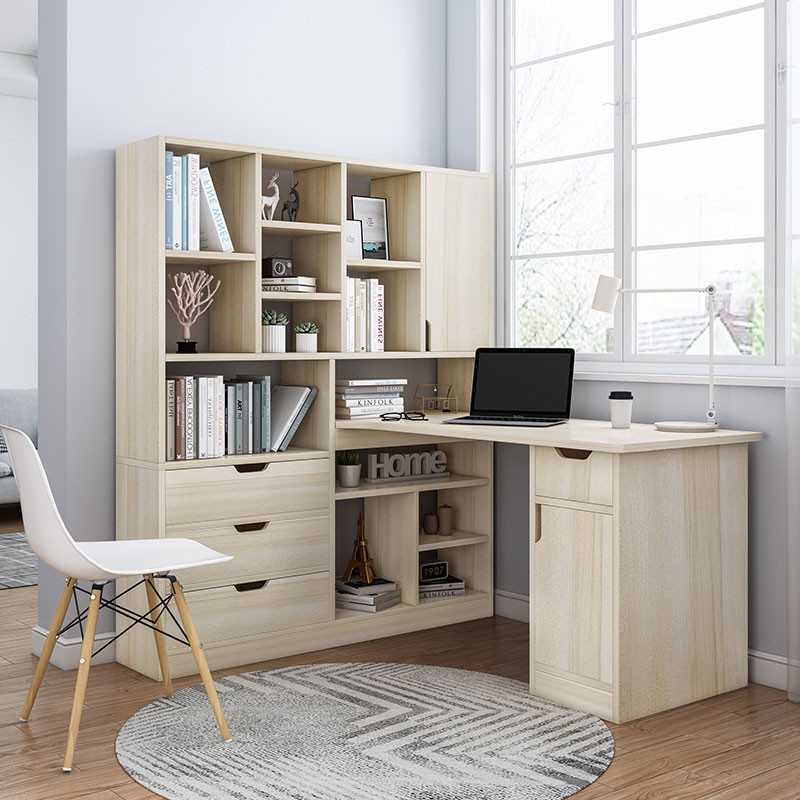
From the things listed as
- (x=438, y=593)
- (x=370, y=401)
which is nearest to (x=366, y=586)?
(x=438, y=593)

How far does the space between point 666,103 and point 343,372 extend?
150 centimetres

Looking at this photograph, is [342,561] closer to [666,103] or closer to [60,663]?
[60,663]

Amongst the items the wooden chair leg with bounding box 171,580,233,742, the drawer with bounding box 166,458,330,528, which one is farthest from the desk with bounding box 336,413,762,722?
the wooden chair leg with bounding box 171,580,233,742

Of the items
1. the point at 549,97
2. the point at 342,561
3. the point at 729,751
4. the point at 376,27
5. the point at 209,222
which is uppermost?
the point at 376,27

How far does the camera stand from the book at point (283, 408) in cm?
368

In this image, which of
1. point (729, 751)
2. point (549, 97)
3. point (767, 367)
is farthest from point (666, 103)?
point (729, 751)

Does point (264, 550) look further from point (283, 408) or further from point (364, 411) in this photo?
point (364, 411)

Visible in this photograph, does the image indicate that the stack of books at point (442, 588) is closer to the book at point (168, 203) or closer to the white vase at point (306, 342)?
the white vase at point (306, 342)

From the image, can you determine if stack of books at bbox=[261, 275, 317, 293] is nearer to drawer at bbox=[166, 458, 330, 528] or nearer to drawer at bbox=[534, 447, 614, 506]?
drawer at bbox=[166, 458, 330, 528]

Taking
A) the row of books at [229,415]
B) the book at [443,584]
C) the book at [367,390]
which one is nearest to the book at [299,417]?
the row of books at [229,415]

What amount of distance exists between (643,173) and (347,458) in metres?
1.43

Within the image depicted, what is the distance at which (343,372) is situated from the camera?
4160 millimetres

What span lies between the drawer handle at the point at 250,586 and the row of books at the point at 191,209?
1.08m

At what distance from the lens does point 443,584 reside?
4.12 metres
